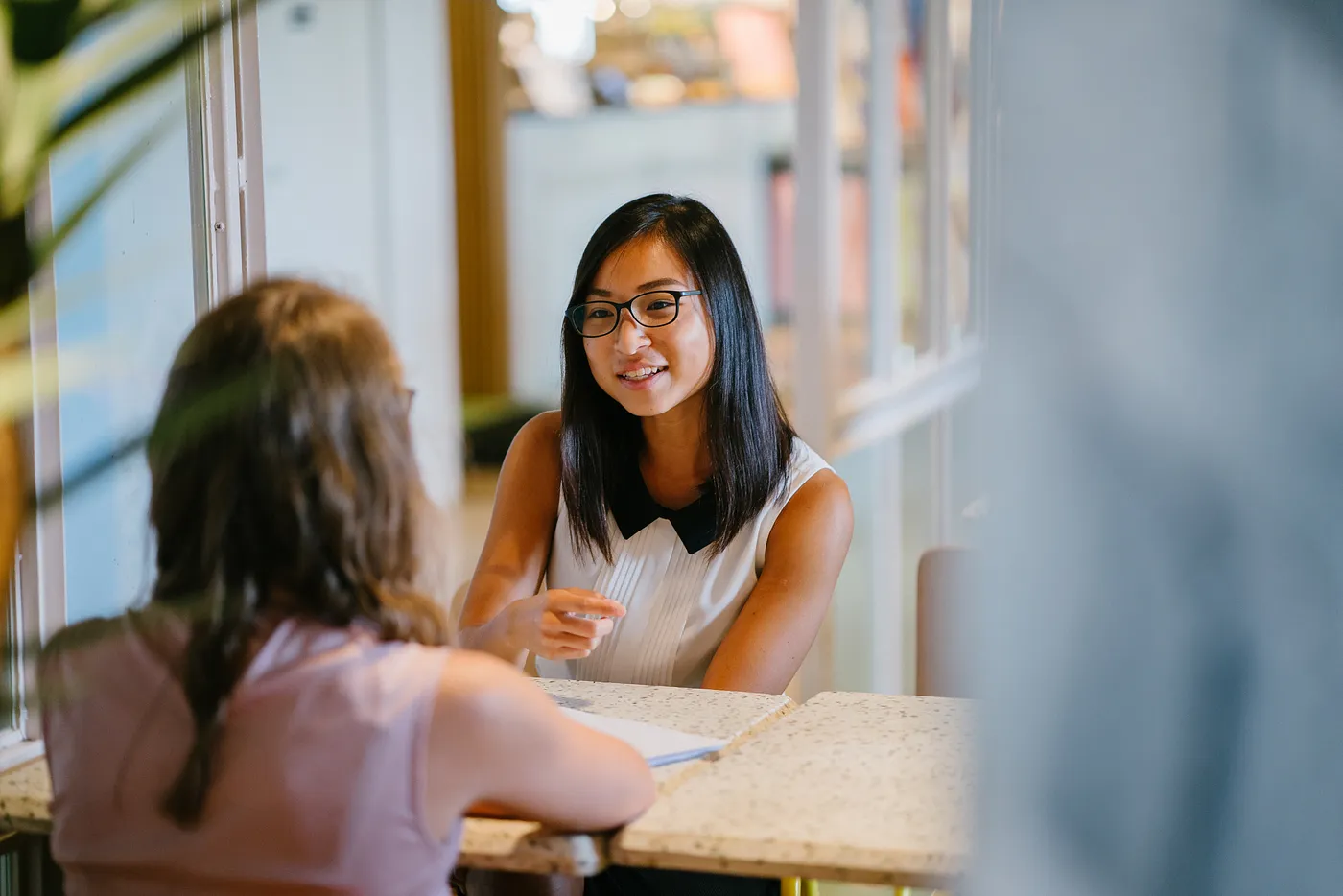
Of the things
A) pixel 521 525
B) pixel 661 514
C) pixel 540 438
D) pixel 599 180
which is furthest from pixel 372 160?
pixel 599 180

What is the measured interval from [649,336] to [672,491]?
247mm

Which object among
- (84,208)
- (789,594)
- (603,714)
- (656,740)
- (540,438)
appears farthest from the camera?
(540,438)

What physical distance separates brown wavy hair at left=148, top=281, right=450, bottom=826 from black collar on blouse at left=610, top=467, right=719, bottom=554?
859 millimetres

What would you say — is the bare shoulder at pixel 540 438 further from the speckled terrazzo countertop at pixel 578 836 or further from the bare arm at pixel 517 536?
the speckled terrazzo countertop at pixel 578 836

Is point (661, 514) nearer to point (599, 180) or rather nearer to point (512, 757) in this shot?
point (512, 757)

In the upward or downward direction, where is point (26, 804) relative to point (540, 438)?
downward

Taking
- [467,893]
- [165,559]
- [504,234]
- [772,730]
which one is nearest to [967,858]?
[165,559]

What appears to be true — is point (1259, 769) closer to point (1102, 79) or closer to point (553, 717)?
point (1102, 79)

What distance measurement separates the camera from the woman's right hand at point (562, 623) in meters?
1.38

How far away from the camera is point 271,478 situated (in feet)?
2.93

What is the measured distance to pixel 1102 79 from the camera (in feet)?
0.85

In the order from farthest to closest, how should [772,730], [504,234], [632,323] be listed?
[504,234] → [632,323] → [772,730]

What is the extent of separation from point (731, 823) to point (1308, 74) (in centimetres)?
88

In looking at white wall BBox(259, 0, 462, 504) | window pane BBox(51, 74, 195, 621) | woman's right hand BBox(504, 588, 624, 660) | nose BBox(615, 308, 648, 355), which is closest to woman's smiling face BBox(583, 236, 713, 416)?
nose BBox(615, 308, 648, 355)
